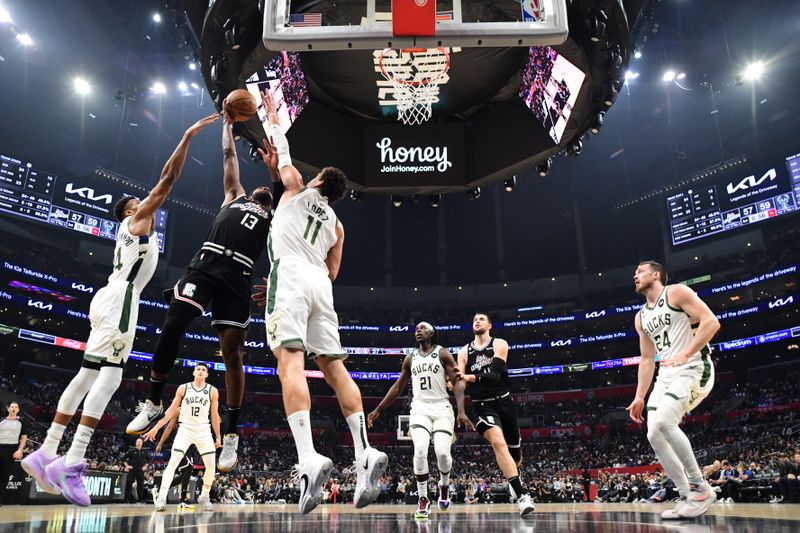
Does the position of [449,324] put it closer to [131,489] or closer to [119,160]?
[119,160]

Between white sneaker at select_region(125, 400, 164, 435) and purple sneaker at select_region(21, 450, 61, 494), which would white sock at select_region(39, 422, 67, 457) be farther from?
white sneaker at select_region(125, 400, 164, 435)

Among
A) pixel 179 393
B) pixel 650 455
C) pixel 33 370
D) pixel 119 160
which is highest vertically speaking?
pixel 119 160

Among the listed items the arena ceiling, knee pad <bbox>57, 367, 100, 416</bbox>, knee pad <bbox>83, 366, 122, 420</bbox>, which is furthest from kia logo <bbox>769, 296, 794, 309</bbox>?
knee pad <bbox>57, 367, 100, 416</bbox>

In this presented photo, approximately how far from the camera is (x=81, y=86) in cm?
3123

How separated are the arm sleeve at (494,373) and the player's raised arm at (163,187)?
446 centimetres

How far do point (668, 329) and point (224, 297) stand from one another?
449 cm

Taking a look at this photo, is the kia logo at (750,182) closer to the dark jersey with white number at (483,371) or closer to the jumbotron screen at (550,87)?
the jumbotron screen at (550,87)

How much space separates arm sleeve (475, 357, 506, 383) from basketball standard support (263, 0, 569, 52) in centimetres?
407

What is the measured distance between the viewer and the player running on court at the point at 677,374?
527cm

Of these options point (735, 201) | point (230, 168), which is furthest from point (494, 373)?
point (735, 201)

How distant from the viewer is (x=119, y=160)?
37312mm

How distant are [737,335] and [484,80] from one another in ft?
120

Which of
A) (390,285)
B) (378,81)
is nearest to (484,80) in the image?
(378,81)

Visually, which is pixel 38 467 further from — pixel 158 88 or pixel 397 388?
pixel 158 88
